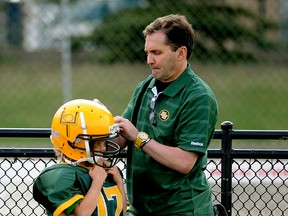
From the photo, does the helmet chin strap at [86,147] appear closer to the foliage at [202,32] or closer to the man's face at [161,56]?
the man's face at [161,56]

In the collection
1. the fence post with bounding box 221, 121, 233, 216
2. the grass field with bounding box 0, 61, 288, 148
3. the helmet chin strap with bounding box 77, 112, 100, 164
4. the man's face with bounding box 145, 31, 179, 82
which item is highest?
the man's face with bounding box 145, 31, 179, 82

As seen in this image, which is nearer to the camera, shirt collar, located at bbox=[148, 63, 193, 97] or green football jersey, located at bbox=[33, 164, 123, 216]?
green football jersey, located at bbox=[33, 164, 123, 216]

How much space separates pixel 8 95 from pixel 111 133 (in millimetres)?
10634

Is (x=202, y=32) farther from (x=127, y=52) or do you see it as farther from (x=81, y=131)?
(x=81, y=131)

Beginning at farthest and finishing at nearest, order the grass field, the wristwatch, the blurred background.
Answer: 1. the grass field
2. the blurred background
3. the wristwatch

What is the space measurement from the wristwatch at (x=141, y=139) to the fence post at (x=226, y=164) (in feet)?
3.11

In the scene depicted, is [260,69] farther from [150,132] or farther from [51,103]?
[150,132]

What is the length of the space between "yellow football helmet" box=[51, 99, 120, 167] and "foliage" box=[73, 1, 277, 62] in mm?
7952

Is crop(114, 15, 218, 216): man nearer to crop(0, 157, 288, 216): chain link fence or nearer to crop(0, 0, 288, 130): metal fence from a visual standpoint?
crop(0, 157, 288, 216): chain link fence

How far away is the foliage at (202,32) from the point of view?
1266cm

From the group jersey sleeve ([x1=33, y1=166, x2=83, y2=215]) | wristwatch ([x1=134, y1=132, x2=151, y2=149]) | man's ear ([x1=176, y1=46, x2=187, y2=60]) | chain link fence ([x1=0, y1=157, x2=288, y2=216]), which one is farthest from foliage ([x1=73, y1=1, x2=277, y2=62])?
jersey sleeve ([x1=33, y1=166, x2=83, y2=215])

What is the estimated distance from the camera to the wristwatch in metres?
4.61

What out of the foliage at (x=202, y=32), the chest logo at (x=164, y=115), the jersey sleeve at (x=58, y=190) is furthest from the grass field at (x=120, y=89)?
the jersey sleeve at (x=58, y=190)

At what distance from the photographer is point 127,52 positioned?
1275 cm
